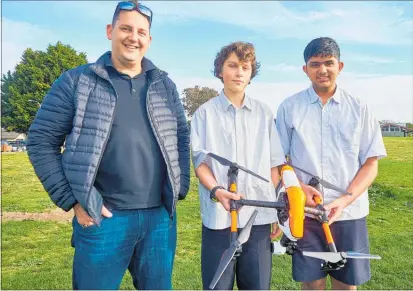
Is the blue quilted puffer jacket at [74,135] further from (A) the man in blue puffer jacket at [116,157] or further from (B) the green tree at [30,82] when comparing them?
(B) the green tree at [30,82]

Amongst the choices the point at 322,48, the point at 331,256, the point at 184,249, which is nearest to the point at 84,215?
the point at 331,256

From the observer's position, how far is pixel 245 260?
132 inches

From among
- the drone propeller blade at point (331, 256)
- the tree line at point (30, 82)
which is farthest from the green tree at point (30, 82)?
the drone propeller blade at point (331, 256)

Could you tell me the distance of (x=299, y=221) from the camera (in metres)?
3.00

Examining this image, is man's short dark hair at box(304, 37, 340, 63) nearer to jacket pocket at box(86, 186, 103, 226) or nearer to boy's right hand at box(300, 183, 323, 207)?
boy's right hand at box(300, 183, 323, 207)

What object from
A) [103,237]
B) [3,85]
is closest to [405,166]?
[103,237]

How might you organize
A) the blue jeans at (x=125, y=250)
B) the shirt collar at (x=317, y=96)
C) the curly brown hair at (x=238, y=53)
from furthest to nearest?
the shirt collar at (x=317, y=96)
the curly brown hair at (x=238, y=53)
the blue jeans at (x=125, y=250)

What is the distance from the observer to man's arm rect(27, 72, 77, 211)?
3.05 meters

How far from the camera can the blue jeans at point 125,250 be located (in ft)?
10.6

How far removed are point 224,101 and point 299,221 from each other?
1322 mm

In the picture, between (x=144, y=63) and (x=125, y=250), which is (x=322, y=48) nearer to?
(x=144, y=63)

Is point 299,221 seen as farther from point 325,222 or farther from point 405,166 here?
point 405,166

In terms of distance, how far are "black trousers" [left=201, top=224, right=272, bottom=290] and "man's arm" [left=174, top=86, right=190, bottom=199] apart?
51cm

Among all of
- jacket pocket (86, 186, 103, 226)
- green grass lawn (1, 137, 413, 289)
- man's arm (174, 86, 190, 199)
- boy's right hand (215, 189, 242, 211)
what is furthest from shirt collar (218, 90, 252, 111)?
green grass lawn (1, 137, 413, 289)
